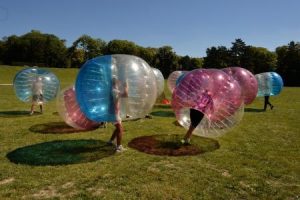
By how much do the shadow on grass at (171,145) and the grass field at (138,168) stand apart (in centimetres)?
28

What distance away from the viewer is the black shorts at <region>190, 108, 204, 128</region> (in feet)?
31.0

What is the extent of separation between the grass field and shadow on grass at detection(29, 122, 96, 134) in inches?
4.0

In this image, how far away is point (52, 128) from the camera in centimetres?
1214

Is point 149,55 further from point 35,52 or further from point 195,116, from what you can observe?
point 195,116

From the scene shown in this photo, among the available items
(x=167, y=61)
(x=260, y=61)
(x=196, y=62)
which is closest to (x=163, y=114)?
(x=260, y=61)

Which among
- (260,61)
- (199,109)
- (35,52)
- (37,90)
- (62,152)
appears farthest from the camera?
(35,52)

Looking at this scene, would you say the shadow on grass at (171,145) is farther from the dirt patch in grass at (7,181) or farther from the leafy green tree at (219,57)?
the leafy green tree at (219,57)

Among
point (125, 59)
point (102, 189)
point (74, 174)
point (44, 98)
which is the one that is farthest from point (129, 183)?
point (44, 98)

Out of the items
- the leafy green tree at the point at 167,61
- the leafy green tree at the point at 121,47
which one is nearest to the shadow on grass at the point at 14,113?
the leafy green tree at the point at 167,61

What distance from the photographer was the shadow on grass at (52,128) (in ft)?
38.0

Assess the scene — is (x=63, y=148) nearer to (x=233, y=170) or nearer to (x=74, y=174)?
(x=74, y=174)

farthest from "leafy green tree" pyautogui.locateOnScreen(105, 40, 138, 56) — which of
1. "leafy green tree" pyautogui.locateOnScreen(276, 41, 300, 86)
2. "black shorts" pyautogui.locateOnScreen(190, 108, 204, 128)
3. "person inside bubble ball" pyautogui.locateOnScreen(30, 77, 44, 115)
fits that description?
"black shorts" pyautogui.locateOnScreen(190, 108, 204, 128)

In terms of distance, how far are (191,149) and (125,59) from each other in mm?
2937

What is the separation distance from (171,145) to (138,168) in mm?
2278
